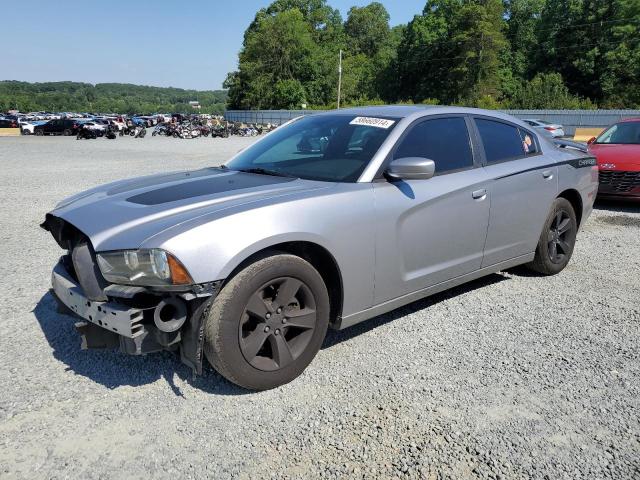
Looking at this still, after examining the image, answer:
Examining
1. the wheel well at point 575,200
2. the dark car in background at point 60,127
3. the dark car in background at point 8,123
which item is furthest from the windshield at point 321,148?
the dark car in background at point 8,123

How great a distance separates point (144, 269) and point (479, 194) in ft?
8.22

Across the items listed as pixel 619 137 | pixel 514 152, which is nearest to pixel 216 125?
pixel 619 137

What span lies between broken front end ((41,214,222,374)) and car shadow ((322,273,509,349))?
3.83 feet

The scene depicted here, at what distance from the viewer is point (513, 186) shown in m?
4.20

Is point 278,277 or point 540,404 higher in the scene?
point 278,277

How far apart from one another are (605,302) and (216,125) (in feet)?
128

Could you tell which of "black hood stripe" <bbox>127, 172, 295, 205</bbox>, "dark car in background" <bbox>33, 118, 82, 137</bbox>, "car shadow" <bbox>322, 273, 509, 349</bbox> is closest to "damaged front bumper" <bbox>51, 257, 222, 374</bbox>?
"black hood stripe" <bbox>127, 172, 295, 205</bbox>

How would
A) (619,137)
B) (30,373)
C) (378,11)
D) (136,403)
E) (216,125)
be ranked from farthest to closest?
(378,11), (216,125), (619,137), (30,373), (136,403)

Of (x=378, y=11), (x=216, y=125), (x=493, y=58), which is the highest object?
(x=378, y=11)

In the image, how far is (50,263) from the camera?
17.1 ft

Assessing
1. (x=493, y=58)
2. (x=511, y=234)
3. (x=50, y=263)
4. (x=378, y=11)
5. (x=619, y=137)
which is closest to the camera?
(x=511, y=234)

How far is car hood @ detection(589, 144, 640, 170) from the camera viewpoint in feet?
25.8

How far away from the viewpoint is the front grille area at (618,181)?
786 centimetres

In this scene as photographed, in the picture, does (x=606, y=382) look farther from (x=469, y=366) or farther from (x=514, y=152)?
(x=514, y=152)
